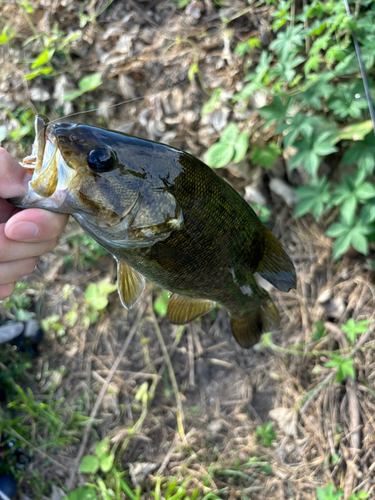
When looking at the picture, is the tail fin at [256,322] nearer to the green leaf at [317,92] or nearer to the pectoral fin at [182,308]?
the pectoral fin at [182,308]

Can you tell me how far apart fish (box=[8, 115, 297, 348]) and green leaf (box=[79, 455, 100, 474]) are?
6.57 ft

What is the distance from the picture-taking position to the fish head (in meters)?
1.21

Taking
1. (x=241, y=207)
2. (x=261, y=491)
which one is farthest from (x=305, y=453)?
(x=241, y=207)

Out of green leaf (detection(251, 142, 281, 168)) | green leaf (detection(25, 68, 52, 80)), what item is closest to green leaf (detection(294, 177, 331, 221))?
green leaf (detection(251, 142, 281, 168))

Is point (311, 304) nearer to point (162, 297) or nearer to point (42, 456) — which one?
point (162, 297)

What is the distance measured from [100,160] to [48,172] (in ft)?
0.57

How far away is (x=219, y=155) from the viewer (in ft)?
8.62

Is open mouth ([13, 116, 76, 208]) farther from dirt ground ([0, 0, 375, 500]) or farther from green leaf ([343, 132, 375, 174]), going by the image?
dirt ground ([0, 0, 375, 500])

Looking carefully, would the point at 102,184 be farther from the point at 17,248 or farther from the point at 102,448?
the point at 102,448

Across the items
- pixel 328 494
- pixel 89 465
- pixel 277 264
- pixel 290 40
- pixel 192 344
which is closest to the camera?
pixel 277 264

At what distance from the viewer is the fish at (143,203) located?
1212 mm

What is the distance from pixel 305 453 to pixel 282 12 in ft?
9.44

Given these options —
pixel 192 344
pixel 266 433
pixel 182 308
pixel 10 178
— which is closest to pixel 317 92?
pixel 182 308

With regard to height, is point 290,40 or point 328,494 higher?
point 290,40
